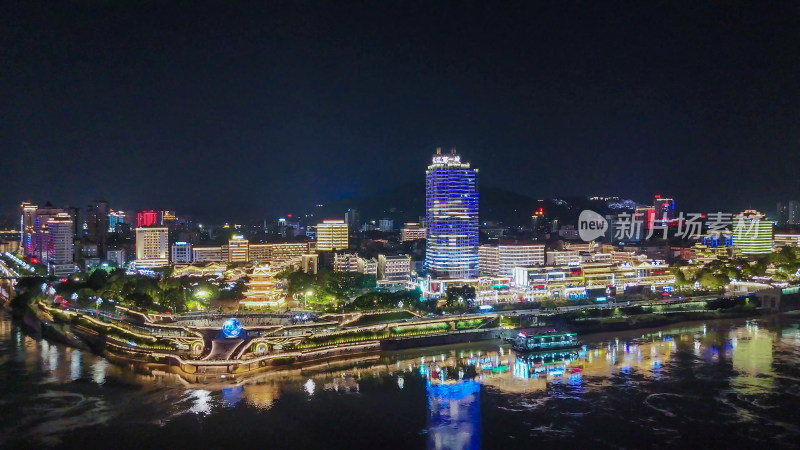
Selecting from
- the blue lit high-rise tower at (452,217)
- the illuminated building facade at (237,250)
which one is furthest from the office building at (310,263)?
the illuminated building facade at (237,250)

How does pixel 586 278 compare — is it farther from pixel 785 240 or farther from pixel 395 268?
pixel 785 240

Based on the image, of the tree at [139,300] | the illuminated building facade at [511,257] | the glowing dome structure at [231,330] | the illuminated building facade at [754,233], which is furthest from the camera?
the illuminated building facade at [754,233]

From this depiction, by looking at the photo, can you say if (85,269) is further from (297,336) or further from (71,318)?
(297,336)

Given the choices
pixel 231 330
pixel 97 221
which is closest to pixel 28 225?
pixel 97 221

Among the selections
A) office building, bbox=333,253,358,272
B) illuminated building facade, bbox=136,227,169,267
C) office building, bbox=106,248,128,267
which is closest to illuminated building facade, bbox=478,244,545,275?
office building, bbox=333,253,358,272

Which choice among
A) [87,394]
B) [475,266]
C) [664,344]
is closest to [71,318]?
[87,394]

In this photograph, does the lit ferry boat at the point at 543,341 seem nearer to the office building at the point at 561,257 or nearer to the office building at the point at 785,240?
the office building at the point at 561,257
